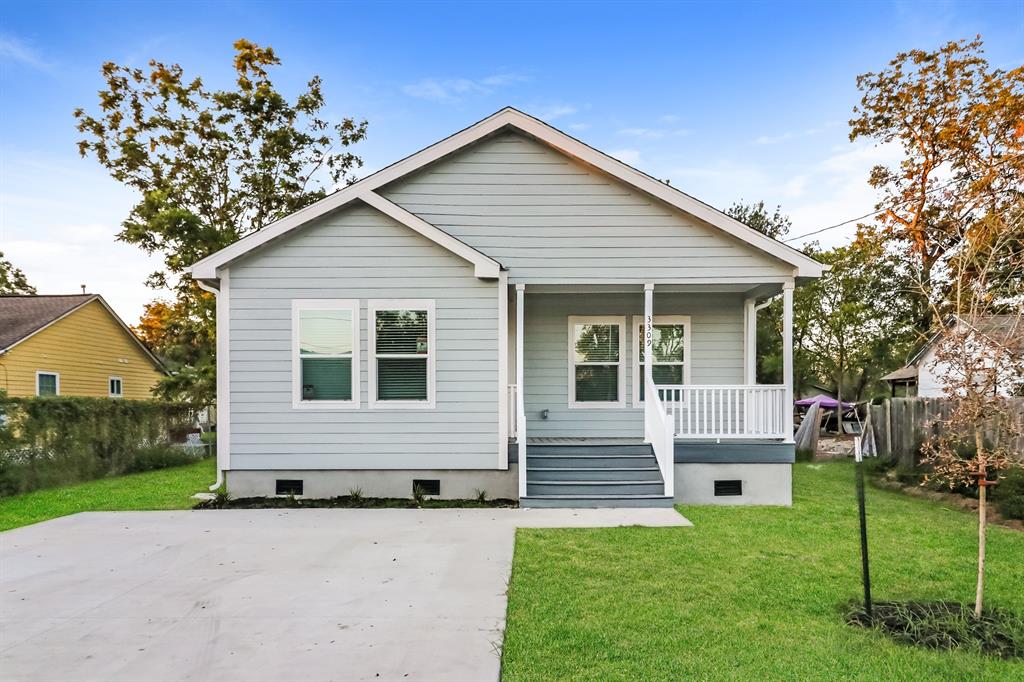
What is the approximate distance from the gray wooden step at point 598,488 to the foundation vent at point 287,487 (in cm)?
342

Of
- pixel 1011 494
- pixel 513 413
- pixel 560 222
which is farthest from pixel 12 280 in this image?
pixel 1011 494

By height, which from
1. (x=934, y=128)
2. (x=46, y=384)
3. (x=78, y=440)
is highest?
(x=934, y=128)

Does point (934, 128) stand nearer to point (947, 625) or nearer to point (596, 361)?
point (596, 361)

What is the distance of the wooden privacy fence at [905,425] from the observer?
10.5 meters

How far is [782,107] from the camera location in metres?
15.7

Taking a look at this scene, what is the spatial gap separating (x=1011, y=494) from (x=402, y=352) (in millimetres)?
8493

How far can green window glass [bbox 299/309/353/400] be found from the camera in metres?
8.42

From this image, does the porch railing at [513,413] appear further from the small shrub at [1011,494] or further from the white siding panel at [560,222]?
the small shrub at [1011,494]

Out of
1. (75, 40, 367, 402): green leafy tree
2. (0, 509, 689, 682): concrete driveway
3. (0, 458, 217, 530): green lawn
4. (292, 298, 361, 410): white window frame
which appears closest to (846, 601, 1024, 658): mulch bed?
(0, 509, 689, 682): concrete driveway

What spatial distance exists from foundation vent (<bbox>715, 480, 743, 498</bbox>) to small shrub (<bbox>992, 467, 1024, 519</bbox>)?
10.6 ft

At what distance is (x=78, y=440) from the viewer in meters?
11.3

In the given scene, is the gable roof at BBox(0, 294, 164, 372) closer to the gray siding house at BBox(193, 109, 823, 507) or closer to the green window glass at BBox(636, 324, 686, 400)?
the gray siding house at BBox(193, 109, 823, 507)

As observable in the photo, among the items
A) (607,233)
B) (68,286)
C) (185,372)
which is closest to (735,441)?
(607,233)

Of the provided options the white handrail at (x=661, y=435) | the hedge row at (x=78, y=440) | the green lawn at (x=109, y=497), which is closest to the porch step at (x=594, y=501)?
the white handrail at (x=661, y=435)
